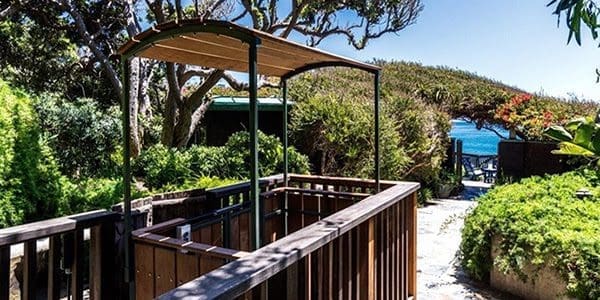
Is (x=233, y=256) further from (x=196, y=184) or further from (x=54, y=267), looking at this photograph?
(x=196, y=184)

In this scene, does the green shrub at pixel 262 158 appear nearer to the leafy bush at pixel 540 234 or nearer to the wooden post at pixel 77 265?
the leafy bush at pixel 540 234

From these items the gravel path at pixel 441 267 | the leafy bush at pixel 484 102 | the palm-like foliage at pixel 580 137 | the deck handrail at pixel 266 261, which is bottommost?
the gravel path at pixel 441 267

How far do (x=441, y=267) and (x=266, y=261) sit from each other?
4.10m

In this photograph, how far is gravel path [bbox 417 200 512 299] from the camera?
4359 mm

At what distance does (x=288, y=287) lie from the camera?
1954mm

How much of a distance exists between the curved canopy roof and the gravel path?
249 centimetres

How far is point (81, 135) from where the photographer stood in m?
7.94

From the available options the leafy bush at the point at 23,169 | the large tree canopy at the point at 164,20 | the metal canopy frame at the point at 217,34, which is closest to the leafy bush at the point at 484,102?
the large tree canopy at the point at 164,20

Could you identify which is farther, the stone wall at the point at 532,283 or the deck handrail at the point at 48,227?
the stone wall at the point at 532,283

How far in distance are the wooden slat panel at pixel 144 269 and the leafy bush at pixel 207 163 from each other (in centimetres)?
396

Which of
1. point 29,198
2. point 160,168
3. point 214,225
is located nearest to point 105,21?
point 160,168

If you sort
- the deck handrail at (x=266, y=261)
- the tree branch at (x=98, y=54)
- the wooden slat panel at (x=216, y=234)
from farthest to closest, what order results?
the tree branch at (x=98, y=54) < the wooden slat panel at (x=216, y=234) < the deck handrail at (x=266, y=261)

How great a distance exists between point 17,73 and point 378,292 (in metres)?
11.6

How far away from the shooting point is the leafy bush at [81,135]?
7.75 meters
